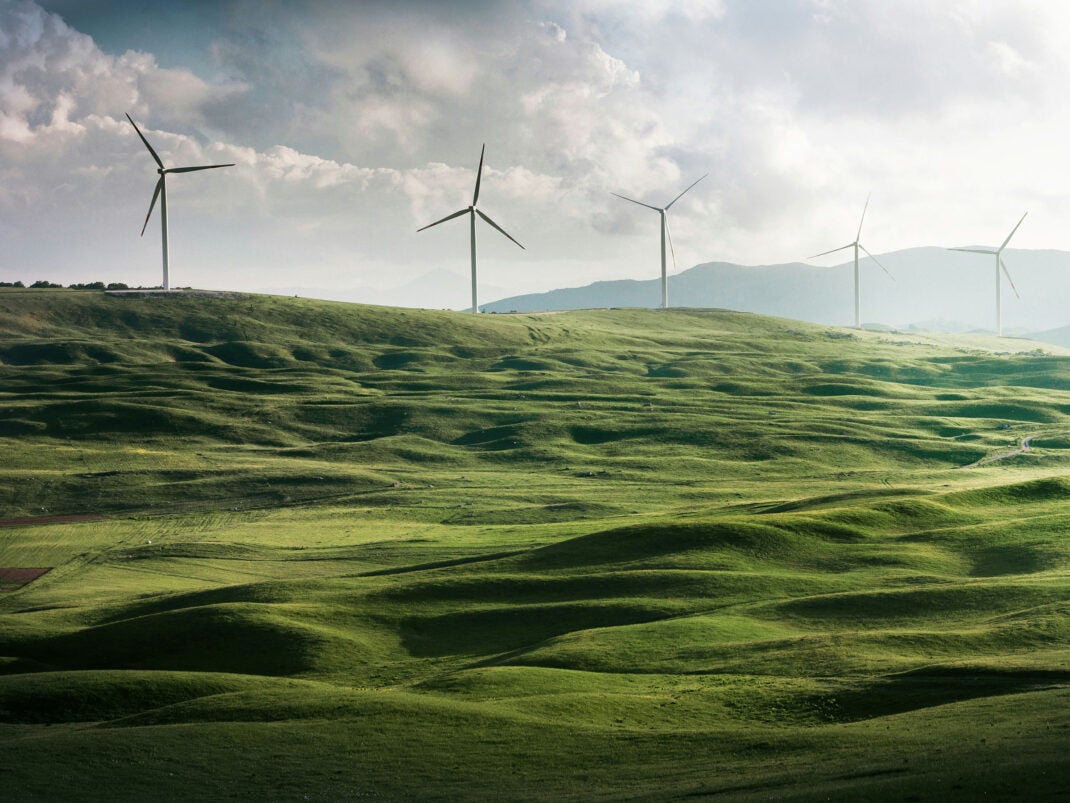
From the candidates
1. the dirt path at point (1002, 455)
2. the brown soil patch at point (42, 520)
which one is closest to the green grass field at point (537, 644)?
the brown soil patch at point (42, 520)

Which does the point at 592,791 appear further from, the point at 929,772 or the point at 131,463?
the point at 131,463

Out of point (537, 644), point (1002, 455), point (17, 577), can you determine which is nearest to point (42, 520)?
point (17, 577)

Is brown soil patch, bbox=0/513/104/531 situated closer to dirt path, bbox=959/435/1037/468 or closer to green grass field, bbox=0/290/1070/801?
green grass field, bbox=0/290/1070/801

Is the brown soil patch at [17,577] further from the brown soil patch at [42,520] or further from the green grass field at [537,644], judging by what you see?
the brown soil patch at [42,520]

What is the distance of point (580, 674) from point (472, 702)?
8398 millimetres

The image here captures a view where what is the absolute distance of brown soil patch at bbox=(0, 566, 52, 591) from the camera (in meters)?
99.4

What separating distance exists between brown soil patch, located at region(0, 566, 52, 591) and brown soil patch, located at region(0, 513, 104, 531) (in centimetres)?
3004

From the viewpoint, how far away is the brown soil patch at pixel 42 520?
444 ft

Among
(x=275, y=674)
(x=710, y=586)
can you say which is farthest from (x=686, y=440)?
(x=275, y=674)

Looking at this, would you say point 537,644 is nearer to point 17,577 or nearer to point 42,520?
point 17,577

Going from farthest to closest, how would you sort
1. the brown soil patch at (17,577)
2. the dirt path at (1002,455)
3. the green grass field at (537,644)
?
1. the dirt path at (1002,455)
2. the brown soil patch at (17,577)
3. the green grass field at (537,644)

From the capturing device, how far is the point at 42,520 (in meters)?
138

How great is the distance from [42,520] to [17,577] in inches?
1461

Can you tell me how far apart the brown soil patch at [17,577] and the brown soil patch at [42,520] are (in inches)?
1183
